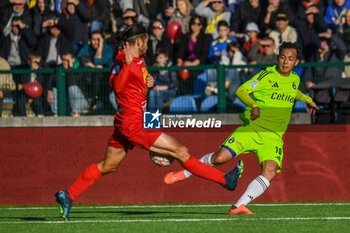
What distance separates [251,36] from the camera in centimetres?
1391

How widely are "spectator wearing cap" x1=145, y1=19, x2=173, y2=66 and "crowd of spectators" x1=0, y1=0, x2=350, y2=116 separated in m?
0.02

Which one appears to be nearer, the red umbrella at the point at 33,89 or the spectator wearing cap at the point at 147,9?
the red umbrella at the point at 33,89

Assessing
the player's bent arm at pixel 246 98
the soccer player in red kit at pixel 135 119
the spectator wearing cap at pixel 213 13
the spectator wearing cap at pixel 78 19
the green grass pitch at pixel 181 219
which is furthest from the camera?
the spectator wearing cap at pixel 78 19

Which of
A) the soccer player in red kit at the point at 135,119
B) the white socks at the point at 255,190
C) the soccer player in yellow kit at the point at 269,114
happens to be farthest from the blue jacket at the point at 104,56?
the white socks at the point at 255,190

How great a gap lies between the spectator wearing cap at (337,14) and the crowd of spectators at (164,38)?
19 mm

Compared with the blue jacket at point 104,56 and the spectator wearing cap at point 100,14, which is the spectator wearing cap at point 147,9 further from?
the blue jacket at point 104,56

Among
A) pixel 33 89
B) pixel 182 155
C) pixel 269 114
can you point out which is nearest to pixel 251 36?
pixel 33 89

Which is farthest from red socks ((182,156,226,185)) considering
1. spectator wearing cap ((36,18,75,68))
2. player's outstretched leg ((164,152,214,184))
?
spectator wearing cap ((36,18,75,68))

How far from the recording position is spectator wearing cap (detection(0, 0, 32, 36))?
1538cm

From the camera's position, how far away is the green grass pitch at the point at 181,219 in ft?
25.7

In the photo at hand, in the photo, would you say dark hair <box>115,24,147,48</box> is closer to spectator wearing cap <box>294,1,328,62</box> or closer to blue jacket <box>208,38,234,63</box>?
blue jacket <box>208,38,234,63</box>

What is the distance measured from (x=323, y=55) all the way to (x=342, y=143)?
212 cm

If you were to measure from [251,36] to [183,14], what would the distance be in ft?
5.26

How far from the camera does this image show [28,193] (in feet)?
41.3
